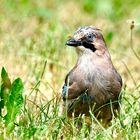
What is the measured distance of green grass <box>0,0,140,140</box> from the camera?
17.5 feet

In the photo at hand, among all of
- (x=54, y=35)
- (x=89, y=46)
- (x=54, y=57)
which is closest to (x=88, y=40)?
(x=89, y=46)

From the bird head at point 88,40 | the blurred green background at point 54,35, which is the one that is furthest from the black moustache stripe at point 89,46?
the blurred green background at point 54,35

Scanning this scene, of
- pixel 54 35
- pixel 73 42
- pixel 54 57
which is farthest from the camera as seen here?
pixel 54 35

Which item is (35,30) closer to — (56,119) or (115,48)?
(115,48)

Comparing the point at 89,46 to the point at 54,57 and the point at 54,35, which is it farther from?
the point at 54,35

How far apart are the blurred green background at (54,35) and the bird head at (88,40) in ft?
0.88

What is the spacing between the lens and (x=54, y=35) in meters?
8.18

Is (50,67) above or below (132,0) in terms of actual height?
below

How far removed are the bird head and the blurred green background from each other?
27 centimetres

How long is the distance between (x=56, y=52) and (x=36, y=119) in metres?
2.24

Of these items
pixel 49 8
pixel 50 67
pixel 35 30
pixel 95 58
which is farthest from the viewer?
pixel 49 8

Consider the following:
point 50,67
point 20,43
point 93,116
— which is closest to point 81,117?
point 93,116

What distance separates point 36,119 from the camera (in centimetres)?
549

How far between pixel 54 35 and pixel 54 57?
0.62m
